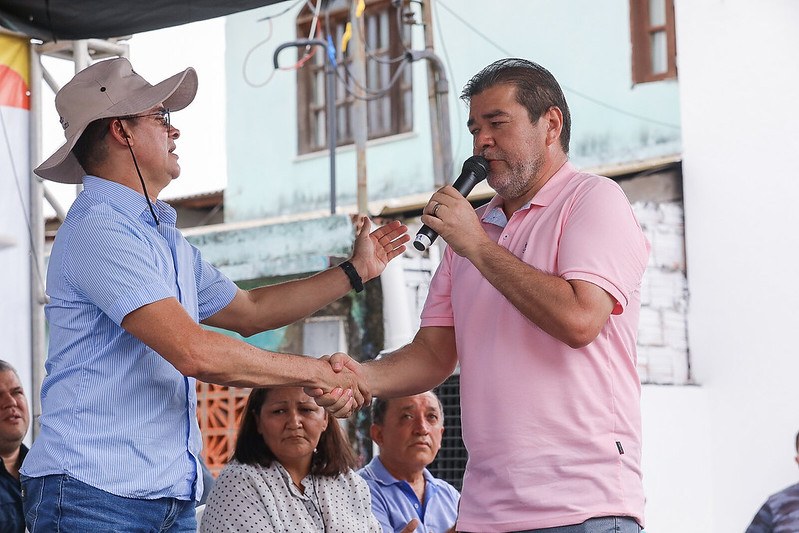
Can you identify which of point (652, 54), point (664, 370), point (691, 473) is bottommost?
point (691, 473)

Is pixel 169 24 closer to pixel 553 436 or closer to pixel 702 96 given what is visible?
pixel 553 436

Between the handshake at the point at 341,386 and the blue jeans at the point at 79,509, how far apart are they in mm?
500

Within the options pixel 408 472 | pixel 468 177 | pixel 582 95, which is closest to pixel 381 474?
pixel 408 472

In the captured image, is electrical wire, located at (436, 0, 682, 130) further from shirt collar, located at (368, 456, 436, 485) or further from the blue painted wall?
shirt collar, located at (368, 456, 436, 485)

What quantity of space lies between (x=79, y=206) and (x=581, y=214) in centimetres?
113

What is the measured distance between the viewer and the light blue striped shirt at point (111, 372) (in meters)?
2.17

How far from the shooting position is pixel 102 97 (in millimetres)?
2400

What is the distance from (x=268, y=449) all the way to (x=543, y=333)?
159 centimetres

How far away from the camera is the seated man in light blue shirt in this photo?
3.91 metres

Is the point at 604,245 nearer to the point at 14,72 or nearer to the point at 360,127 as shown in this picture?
the point at 14,72

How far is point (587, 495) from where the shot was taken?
6.64ft

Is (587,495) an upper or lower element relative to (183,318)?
lower

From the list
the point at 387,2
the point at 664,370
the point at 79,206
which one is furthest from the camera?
the point at 387,2

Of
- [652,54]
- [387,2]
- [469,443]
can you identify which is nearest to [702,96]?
[652,54]
